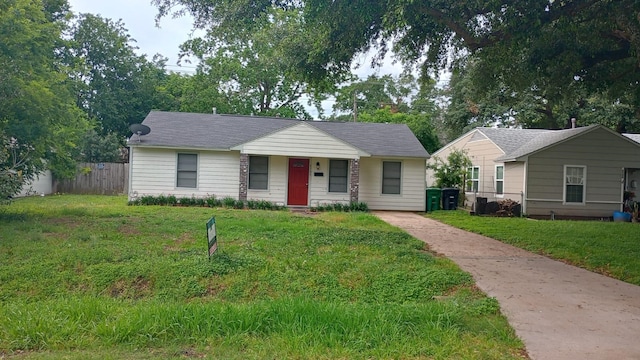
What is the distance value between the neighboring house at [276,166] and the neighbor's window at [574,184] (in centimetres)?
551

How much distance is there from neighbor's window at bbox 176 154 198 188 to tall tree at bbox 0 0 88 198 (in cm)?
521

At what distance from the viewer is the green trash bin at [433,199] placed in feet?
60.5

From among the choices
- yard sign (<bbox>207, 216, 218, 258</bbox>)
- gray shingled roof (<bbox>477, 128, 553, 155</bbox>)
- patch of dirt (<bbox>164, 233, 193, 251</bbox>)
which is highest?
gray shingled roof (<bbox>477, 128, 553, 155</bbox>)

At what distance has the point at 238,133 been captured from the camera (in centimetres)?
1842

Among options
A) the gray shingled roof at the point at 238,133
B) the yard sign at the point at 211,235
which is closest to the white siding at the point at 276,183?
the gray shingled roof at the point at 238,133

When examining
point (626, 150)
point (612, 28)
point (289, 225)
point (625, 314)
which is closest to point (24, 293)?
point (289, 225)

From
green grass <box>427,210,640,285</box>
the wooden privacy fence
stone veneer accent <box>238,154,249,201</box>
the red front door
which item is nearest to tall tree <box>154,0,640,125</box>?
green grass <box>427,210,640,285</box>

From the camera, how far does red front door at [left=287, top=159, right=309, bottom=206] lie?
57.6 ft

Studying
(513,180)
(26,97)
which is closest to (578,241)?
(513,180)

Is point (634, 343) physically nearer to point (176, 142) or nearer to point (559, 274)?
point (559, 274)

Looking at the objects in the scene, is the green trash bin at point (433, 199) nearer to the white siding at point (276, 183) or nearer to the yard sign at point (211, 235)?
the white siding at point (276, 183)

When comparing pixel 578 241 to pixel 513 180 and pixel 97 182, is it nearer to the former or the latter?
pixel 513 180

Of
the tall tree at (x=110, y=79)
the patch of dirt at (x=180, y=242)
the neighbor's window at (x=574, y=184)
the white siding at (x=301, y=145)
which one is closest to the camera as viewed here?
the patch of dirt at (x=180, y=242)

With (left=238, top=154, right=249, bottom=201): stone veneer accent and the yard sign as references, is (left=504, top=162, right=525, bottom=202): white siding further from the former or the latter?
the yard sign
